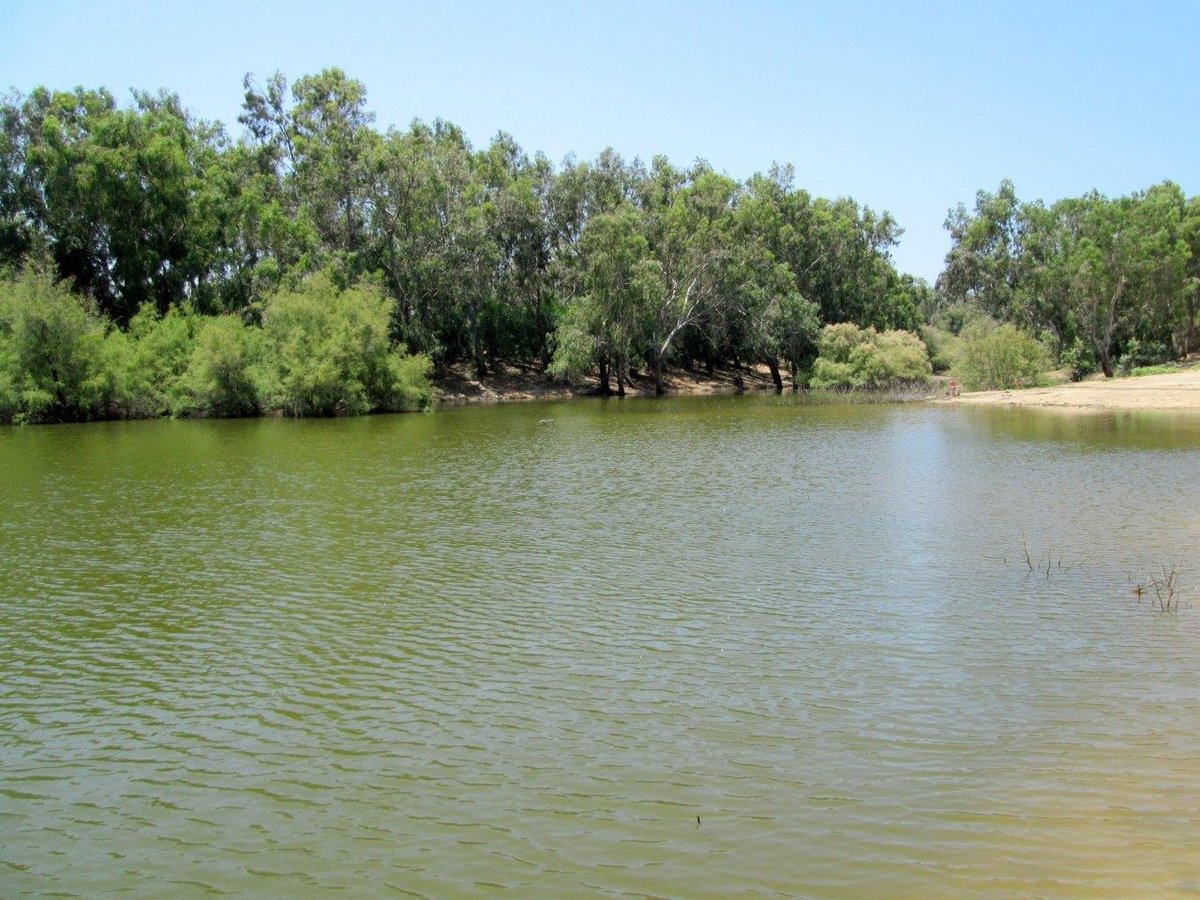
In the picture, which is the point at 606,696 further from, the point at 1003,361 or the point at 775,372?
the point at 775,372

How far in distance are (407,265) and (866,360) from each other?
35776 mm

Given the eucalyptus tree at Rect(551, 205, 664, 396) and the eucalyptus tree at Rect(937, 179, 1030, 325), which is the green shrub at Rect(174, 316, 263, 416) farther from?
the eucalyptus tree at Rect(937, 179, 1030, 325)

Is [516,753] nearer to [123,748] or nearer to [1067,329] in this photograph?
[123,748]

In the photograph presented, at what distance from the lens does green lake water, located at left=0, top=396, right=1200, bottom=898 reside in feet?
22.2

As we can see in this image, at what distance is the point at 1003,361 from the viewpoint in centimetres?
6212

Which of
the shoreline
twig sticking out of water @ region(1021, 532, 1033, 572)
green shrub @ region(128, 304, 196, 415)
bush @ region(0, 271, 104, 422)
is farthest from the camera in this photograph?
the shoreline

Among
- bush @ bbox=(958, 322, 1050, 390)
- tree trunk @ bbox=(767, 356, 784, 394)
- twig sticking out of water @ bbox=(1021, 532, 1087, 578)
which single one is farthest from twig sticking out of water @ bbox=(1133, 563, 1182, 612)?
tree trunk @ bbox=(767, 356, 784, 394)

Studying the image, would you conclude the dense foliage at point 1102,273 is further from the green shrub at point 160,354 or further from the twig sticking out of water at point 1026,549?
the green shrub at point 160,354

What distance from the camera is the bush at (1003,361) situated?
62.0 meters

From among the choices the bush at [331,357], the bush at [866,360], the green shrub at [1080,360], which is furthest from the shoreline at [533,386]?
the green shrub at [1080,360]

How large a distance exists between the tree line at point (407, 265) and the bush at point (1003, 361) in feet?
1.60

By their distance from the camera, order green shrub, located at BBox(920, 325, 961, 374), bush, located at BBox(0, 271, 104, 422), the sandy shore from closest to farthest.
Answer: the sandy shore, bush, located at BBox(0, 271, 104, 422), green shrub, located at BBox(920, 325, 961, 374)

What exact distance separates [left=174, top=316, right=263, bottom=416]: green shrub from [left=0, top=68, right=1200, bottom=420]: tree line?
0.14 meters

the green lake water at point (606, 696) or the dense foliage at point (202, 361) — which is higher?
the dense foliage at point (202, 361)
